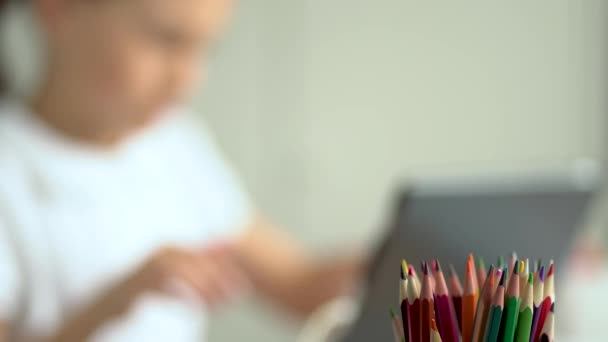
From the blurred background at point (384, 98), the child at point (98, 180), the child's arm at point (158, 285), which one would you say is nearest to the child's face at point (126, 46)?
the child at point (98, 180)

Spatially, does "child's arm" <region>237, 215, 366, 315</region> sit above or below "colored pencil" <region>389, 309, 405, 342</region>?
below

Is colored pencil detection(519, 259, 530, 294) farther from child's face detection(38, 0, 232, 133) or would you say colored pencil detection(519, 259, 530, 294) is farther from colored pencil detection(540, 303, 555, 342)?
child's face detection(38, 0, 232, 133)

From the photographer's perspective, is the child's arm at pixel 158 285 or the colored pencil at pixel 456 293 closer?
the colored pencil at pixel 456 293

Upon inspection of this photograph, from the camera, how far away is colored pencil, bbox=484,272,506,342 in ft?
0.80

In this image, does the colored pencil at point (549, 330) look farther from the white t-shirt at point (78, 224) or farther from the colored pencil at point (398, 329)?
the white t-shirt at point (78, 224)

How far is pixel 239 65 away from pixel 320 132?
0.73ft

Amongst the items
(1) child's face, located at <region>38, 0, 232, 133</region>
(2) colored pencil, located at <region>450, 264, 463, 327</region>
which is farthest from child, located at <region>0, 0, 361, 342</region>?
(2) colored pencil, located at <region>450, 264, 463, 327</region>

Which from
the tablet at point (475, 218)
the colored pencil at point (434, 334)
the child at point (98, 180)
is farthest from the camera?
the child at point (98, 180)

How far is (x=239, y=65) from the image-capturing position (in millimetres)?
1324

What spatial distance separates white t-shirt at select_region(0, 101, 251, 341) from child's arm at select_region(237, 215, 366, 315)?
0.07m

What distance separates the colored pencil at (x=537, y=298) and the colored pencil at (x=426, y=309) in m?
0.03

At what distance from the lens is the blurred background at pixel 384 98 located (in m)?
1.36

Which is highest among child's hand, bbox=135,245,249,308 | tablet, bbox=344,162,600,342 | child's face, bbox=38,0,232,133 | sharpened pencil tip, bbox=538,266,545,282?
sharpened pencil tip, bbox=538,266,545,282

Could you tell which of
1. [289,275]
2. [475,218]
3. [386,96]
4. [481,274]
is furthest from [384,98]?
[481,274]
